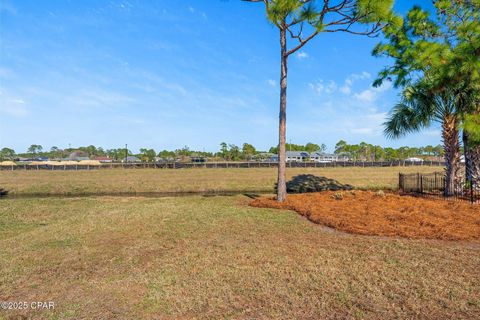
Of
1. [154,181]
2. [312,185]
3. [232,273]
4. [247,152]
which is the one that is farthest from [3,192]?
[247,152]

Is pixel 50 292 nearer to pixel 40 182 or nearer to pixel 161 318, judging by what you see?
pixel 161 318

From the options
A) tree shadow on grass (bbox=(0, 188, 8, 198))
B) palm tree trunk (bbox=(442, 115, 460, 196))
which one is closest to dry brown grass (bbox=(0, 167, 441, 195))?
tree shadow on grass (bbox=(0, 188, 8, 198))

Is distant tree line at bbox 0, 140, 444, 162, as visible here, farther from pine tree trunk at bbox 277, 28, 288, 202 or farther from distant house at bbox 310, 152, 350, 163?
pine tree trunk at bbox 277, 28, 288, 202

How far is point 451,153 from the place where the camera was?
13023mm

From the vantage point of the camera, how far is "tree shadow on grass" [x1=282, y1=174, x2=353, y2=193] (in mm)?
22852

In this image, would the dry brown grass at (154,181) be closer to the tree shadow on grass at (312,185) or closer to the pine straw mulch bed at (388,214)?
the tree shadow on grass at (312,185)

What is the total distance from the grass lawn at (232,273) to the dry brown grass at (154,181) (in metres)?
16.8

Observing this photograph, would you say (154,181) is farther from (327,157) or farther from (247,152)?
(327,157)

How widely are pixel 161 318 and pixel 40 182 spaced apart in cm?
2773

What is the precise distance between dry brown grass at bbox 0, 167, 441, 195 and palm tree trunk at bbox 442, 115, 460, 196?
11.7 meters

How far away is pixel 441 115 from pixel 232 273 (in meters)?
13.9

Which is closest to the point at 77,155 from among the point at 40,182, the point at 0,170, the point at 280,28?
the point at 0,170


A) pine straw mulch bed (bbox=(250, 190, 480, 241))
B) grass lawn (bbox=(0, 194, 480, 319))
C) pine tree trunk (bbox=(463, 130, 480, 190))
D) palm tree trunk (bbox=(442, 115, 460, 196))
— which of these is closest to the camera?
grass lawn (bbox=(0, 194, 480, 319))

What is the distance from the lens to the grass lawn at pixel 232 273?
351 cm
